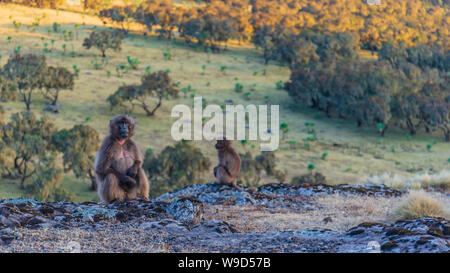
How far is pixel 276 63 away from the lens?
55.9 metres

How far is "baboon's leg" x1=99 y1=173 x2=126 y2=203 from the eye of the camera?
28.1 ft

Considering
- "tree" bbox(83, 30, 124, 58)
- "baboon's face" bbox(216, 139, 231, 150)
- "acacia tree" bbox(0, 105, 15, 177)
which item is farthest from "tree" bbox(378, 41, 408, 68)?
"baboon's face" bbox(216, 139, 231, 150)

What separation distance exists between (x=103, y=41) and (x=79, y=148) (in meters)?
25.8

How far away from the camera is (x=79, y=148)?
82.0ft

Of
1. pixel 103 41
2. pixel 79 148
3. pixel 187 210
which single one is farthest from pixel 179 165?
pixel 103 41

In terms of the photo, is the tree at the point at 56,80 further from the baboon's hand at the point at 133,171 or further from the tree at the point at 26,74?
the baboon's hand at the point at 133,171

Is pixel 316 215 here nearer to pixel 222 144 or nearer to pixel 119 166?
pixel 222 144

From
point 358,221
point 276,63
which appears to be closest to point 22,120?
point 358,221

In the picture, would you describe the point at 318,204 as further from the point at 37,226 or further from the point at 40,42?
the point at 40,42

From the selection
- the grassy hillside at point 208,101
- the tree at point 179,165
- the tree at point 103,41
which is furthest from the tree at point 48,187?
the tree at point 103,41

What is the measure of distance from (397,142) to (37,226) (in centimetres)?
3210

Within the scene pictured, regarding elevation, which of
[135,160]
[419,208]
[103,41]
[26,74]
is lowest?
[419,208]

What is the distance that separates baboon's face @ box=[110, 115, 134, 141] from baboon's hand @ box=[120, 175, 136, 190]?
66 cm

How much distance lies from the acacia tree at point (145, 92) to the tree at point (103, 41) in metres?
12.9
